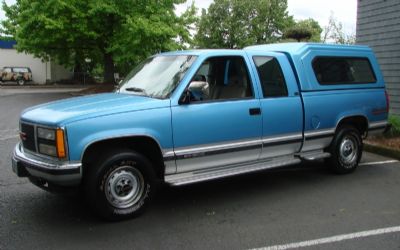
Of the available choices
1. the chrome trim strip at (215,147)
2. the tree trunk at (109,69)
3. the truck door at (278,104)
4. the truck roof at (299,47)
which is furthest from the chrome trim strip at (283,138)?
the tree trunk at (109,69)

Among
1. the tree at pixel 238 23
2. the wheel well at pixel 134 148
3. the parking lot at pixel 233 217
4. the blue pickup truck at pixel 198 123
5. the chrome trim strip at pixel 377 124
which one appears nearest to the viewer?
the parking lot at pixel 233 217

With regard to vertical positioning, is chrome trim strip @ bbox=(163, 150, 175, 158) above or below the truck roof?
below

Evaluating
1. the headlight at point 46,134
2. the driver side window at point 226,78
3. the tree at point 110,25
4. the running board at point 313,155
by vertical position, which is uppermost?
the tree at point 110,25

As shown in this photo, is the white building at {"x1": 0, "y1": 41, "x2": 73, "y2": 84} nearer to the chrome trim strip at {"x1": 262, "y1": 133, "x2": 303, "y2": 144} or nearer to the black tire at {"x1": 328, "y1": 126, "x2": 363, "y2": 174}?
the black tire at {"x1": 328, "y1": 126, "x2": 363, "y2": 174}

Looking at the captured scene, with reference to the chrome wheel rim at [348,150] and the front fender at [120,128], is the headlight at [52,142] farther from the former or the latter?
the chrome wheel rim at [348,150]

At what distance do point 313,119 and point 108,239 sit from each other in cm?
355

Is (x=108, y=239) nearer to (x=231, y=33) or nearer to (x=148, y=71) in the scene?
(x=148, y=71)

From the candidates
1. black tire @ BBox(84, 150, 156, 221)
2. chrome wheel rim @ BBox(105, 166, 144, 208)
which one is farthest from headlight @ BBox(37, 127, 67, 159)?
chrome wheel rim @ BBox(105, 166, 144, 208)

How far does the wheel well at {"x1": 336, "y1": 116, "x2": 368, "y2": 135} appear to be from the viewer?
731cm

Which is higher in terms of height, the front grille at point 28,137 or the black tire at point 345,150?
the front grille at point 28,137

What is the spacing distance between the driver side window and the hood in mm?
901

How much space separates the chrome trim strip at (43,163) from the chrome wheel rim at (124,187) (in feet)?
1.56

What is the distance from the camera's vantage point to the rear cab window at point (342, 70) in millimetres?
7025

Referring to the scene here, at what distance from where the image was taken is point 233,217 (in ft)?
17.6
